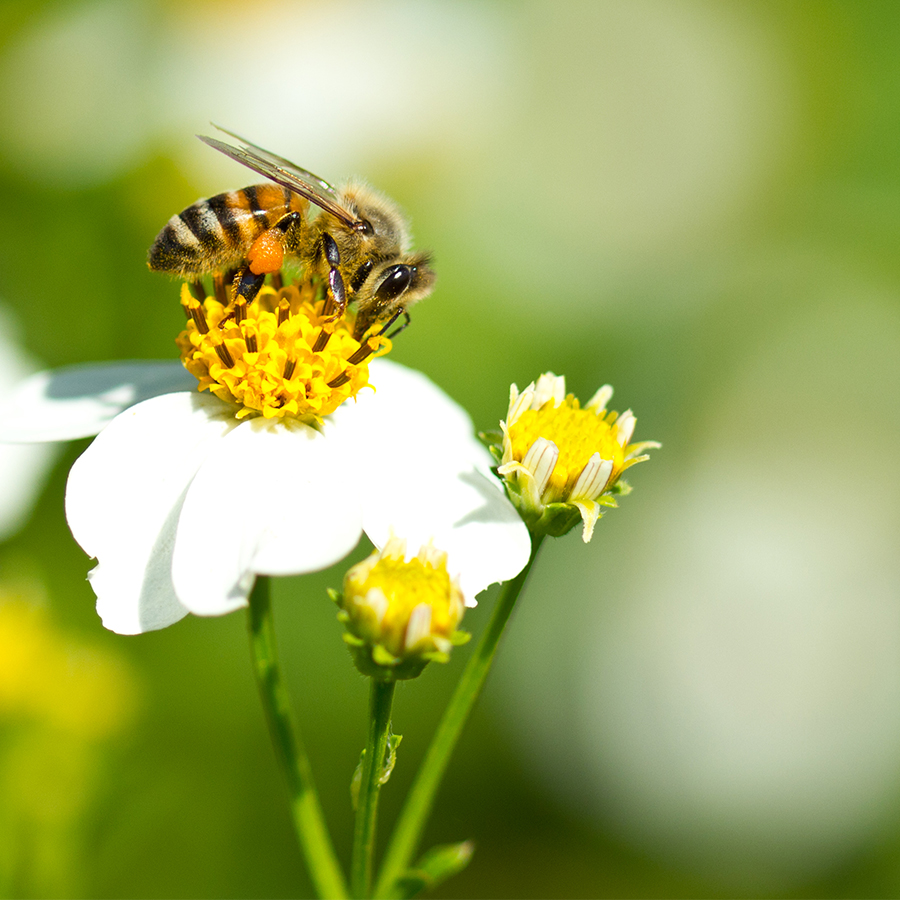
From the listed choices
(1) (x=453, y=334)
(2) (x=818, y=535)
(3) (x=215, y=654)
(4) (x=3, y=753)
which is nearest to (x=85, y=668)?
(4) (x=3, y=753)

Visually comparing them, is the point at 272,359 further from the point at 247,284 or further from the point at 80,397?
the point at 80,397

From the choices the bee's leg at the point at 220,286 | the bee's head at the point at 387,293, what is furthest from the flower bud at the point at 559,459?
the bee's leg at the point at 220,286

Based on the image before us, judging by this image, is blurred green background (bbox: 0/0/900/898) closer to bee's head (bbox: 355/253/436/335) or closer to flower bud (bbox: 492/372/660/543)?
bee's head (bbox: 355/253/436/335)

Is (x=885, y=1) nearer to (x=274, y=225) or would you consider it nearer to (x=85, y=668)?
(x=274, y=225)

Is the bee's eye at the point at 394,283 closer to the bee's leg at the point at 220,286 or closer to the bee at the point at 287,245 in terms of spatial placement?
the bee at the point at 287,245

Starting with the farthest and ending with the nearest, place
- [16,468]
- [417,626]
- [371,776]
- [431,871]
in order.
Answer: [16,468]
[431,871]
[371,776]
[417,626]

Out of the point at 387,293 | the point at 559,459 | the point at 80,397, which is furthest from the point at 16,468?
the point at 559,459
